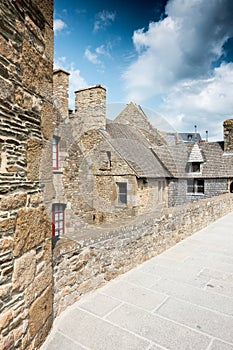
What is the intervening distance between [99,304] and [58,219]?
6.79 meters

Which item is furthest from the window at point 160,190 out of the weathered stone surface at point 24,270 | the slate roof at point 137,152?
the weathered stone surface at point 24,270

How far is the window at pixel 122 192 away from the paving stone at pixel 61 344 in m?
8.40

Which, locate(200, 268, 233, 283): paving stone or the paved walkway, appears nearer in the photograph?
the paved walkway

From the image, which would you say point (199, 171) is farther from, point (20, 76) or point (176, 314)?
point (20, 76)

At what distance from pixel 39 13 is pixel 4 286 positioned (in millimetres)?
2486

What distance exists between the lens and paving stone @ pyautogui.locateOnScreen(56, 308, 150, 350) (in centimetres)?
246

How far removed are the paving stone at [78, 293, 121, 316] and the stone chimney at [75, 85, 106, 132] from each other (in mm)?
9081

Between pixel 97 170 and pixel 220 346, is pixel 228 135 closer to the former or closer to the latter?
pixel 97 170

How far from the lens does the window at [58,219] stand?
9.47 m

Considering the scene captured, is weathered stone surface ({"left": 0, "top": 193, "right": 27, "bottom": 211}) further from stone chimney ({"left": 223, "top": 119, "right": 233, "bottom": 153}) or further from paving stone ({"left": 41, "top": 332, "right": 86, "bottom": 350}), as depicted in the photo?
stone chimney ({"left": 223, "top": 119, "right": 233, "bottom": 153})

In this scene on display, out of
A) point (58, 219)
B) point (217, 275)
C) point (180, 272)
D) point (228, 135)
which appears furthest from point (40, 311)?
A: point (228, 135)

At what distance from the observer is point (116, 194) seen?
1112cm

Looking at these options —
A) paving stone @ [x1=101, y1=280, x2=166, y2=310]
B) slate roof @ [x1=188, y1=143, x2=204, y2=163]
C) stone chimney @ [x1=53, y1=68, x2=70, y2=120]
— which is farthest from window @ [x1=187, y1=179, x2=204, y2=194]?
paving stone @ [x1=101, y1=280, x2=166, y2=310]

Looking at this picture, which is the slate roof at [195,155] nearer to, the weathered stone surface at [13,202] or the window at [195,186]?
the window at [195,186]
